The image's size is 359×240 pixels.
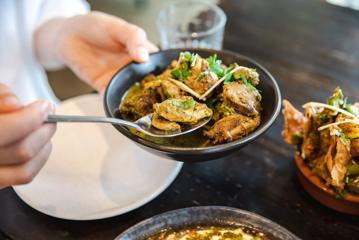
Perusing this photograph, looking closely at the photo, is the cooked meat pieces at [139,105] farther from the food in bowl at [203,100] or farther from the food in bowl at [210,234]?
the food in bowl at [210,234]

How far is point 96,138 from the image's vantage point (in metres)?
1.36

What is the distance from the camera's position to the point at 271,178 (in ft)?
4.00

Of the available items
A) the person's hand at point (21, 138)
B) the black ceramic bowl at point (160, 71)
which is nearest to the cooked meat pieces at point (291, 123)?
the black ceramic bowl at point (160, 71)

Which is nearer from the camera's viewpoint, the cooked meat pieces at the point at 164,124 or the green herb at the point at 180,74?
the cooked meat pieces at the point at 164,124

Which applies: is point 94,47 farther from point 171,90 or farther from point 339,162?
point 339,162

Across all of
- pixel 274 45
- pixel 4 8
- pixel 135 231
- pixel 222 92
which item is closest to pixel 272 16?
pixel 274 45

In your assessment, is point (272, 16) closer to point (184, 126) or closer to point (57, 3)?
point (57, 3)

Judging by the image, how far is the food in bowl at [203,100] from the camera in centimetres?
101

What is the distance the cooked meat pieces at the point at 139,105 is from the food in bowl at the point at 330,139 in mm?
409

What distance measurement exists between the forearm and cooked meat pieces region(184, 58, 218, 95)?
68cm

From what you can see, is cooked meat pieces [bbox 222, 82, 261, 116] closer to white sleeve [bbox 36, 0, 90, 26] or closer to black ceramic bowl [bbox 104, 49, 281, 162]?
black ceramic bowl [bbox 104, 49, 281, 162]

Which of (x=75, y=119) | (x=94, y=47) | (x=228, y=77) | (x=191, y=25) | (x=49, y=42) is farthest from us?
(x=191, y=25)

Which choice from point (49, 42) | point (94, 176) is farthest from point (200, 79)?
point (49, 42)

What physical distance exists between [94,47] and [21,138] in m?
0.69
